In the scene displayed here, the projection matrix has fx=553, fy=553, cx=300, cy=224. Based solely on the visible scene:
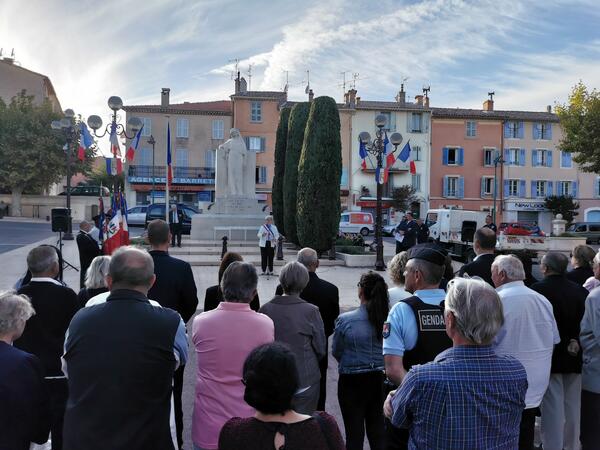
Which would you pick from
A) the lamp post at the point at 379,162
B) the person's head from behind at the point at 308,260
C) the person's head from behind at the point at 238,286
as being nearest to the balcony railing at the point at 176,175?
the lamp post at the point at 379,162

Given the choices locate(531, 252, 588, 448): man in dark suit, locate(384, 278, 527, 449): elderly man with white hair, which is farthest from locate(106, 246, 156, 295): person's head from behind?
locate(531, 252, 588, 448): man in dark suit

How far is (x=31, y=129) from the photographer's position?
133ft

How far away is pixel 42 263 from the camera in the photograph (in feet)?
13.4

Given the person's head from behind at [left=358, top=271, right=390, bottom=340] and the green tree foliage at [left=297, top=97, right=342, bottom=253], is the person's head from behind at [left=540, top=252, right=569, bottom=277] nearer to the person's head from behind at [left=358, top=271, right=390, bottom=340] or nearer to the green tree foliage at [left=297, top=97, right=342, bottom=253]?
Result: the person's head from behind at [left=358, top=271, right=390, bottom=340]

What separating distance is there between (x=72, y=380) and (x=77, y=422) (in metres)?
0.19

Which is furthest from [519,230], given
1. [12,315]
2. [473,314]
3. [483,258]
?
[12,315]

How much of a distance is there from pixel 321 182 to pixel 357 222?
17780 mm

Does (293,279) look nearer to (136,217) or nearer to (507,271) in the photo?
(507,271)

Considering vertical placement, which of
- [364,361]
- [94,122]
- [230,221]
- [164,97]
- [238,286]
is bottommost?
[364,361]

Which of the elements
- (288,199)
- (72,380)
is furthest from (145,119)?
(72,380)

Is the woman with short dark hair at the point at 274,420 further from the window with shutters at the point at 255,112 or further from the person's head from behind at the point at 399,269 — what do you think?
the window with shutters at the point at 255,112

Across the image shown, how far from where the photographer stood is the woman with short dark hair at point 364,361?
392 cm

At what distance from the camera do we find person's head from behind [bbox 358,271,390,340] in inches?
154

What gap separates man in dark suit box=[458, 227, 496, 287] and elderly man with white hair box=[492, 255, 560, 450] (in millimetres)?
1387
